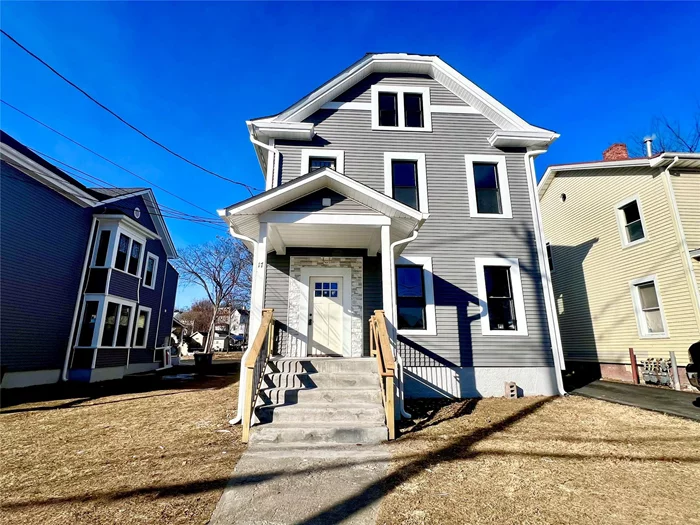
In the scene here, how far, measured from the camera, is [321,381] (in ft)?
18.7

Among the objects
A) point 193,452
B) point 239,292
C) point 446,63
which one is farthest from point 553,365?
point 239,292

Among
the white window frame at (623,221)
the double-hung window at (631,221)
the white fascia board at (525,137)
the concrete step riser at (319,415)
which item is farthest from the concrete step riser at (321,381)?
the double-hung window at (631,221)

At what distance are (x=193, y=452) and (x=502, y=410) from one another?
5.12 metres

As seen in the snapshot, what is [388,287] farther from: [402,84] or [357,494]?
[402,84]

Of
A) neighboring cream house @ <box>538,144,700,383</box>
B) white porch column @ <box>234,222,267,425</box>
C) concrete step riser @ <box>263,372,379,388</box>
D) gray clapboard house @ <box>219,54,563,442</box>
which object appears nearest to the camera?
white porch column @ <box>234,222,267,425</box>

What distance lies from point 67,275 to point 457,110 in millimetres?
12828

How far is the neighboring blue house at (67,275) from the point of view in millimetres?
9375

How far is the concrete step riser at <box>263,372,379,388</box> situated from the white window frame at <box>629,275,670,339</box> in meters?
8.75

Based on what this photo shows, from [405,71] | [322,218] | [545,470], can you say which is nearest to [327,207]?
[322,218]

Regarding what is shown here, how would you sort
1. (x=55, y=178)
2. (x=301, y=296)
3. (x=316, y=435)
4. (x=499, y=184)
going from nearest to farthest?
(x=316, y=435) → (x=301, y=296) → (x=499, y=184) → (x=55, y=178)

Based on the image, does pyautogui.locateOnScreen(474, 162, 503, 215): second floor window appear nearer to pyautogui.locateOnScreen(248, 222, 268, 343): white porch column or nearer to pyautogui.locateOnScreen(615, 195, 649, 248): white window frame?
pyautogui.locateOnScreen(615, 195, 649, 248): white window frame

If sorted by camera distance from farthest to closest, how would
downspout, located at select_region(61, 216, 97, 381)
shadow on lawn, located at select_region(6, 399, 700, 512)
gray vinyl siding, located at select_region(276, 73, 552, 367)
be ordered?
downspout, located at select_region(61, 216, 97, 381), gray vinyl siding, located at select_region(276, 73, 552, 367), shadow on lawn, located at select_region(6, 399, 700, 512)

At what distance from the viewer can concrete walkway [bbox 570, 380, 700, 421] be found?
6.09 metres

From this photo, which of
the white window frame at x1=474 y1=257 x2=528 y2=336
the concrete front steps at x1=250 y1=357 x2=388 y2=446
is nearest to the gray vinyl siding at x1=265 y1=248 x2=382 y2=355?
the concrete front steps at x1=250 y1=357 x2=388 y2=446
